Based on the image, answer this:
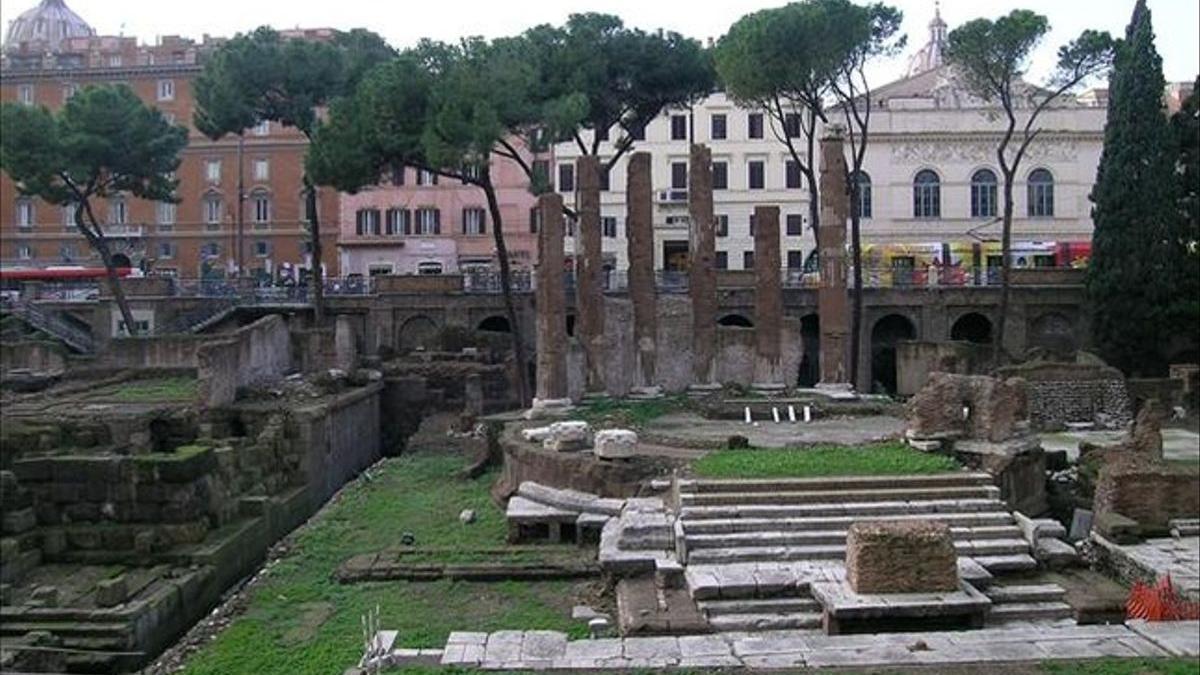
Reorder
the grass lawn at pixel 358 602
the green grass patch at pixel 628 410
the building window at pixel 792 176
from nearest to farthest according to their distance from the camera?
the grass lawn at pixel 358 602
the green grass patch at pixel 628 410
the building window at pixel 792 176

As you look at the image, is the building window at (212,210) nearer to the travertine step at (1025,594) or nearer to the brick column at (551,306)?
the brick column at (551,306)

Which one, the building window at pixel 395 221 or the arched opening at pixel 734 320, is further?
the building window at pixel 395 221

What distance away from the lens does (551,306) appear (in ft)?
85.6

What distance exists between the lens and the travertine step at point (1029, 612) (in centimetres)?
1351

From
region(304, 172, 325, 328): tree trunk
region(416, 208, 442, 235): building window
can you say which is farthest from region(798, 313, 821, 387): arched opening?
region(416, 208, 442, 235): building window

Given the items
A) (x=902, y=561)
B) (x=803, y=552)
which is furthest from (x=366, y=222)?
(x=902, y=561)

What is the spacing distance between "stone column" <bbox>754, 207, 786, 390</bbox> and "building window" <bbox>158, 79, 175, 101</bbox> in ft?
140

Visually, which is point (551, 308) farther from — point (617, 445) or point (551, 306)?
point (617, 445)

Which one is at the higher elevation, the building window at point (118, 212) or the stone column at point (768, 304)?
the building window at point (118, 212)

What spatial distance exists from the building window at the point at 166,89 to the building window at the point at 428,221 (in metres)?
15.2

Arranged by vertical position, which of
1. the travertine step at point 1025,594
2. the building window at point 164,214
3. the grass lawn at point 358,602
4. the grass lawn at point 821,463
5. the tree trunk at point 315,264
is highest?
the building window at point 164,214

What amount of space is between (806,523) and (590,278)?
12.6 metres

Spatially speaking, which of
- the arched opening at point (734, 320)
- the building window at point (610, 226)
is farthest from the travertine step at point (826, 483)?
the building window at point (610, 226)

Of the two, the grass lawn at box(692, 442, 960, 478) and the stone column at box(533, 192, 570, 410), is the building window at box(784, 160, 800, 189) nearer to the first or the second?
the stone column at box(533, 192, 570, 410)
